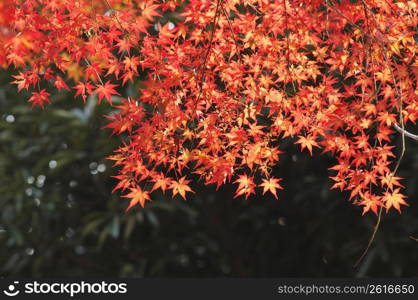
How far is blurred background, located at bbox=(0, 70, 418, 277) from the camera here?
4070 millimetres

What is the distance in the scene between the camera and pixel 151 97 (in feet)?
6.31

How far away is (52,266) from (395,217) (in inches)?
99.5

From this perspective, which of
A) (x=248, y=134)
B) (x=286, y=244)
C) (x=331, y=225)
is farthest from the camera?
(x=286, y=244)

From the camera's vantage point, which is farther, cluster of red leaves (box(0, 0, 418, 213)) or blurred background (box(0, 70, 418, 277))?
blurred background (box(0, 70, 418, 277))

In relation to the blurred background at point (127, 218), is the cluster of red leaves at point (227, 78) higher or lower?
higher

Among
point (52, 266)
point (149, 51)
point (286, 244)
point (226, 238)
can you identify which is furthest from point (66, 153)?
point (149, 51)

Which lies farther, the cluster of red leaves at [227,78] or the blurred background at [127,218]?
the blurred background at [127,218]

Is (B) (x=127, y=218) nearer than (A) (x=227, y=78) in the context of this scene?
No

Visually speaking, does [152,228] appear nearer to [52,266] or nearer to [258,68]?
[52,266]

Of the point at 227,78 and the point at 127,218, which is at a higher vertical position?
the point at 227,78

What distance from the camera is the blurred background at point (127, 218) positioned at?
13.4 feet

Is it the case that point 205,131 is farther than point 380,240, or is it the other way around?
point 380,240

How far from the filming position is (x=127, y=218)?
13.3 feet

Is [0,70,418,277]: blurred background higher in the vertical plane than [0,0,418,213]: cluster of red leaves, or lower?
lower
